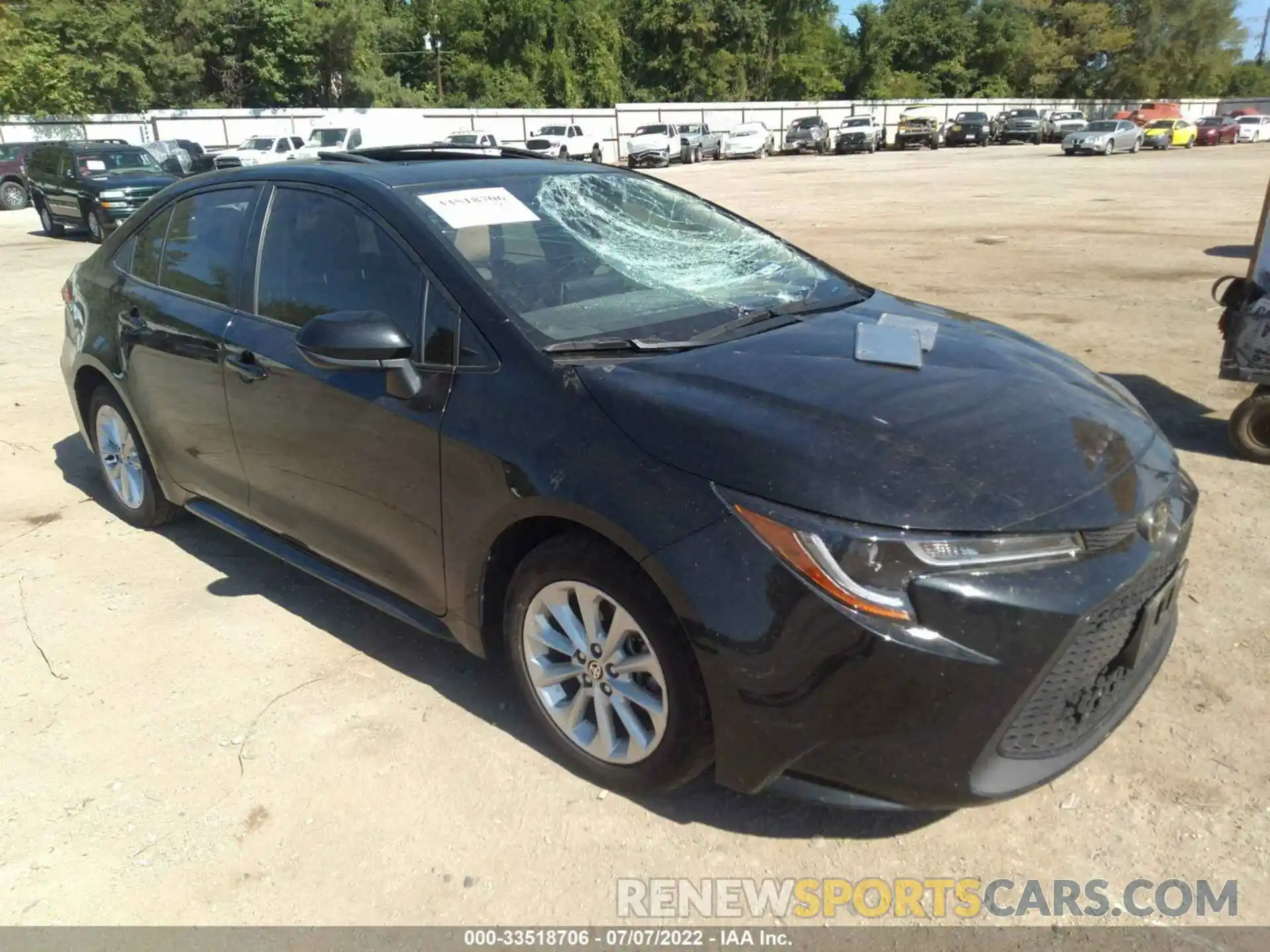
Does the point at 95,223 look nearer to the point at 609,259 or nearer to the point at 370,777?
the point at 609,259

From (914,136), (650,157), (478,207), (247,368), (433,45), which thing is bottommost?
(650,157)

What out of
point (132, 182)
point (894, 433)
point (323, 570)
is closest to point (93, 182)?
point (132, 182)

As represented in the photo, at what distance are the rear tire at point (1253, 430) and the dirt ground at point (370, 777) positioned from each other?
0.50 ft

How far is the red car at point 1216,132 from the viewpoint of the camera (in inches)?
1944

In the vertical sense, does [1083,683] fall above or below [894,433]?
below

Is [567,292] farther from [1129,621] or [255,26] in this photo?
[255,26]

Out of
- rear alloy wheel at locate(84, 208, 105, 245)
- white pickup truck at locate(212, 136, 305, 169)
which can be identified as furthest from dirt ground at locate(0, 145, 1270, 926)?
white pickup truck at locate(212, 136, 305, 169)

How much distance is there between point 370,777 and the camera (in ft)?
9.18

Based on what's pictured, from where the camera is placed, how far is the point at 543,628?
2686 millimetres

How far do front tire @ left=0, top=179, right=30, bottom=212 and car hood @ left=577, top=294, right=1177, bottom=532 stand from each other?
28880 mm

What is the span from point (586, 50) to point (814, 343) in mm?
58813

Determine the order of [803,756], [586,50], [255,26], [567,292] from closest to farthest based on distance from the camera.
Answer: [803,756] < [567,292] < [255,26] < [586,50]

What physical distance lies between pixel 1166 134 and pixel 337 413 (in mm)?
51956

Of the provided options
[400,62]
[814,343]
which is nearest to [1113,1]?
[400,62]
